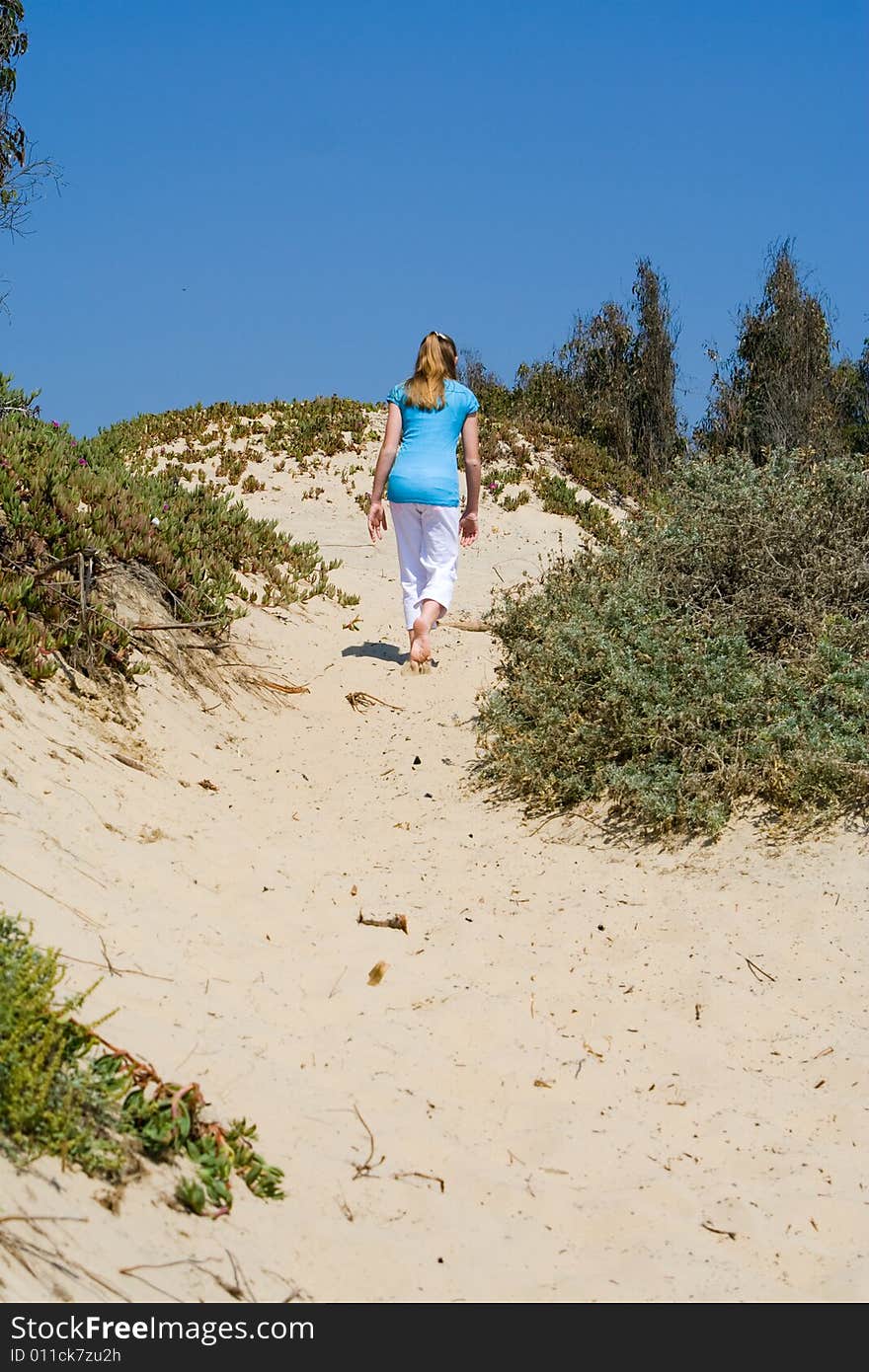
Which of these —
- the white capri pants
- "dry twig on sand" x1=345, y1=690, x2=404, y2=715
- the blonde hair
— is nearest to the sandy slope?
"dry twig on sand" x1=345, y1=690, x2=404, y2=715

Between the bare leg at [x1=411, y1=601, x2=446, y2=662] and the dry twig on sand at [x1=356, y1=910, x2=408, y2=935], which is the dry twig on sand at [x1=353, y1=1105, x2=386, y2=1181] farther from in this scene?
the bare leg at [x1=411, y1=601, x2=446, y2=662]

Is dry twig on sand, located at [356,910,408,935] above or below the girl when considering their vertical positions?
below

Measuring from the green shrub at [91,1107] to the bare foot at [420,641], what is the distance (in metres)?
5.66

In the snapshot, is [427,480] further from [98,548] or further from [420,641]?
[98,548]

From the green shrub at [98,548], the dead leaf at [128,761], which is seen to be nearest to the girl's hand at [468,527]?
the green shrub at [98,548]

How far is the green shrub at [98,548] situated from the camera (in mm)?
7004

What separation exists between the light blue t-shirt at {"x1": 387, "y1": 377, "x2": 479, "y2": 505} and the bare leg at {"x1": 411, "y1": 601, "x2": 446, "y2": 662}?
75 centimetres

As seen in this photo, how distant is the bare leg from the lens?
347 inches

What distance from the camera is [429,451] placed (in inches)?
346

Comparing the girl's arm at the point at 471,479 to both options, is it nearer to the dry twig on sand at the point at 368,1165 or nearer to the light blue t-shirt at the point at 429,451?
the light blue t-shirt at the point at 429,451

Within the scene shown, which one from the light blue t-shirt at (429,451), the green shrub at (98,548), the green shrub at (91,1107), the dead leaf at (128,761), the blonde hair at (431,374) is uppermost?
the blonde hair at (431,374)

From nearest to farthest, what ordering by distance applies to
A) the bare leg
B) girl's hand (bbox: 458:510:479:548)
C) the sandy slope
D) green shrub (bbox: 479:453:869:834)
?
the sandy slope
green shrub (bbox: 479:453:869:834)
the bare leg
girl's hand (bbox: 458:510:479:548)

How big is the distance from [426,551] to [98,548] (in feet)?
7.99

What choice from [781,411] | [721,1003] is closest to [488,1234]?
[721,1003]
